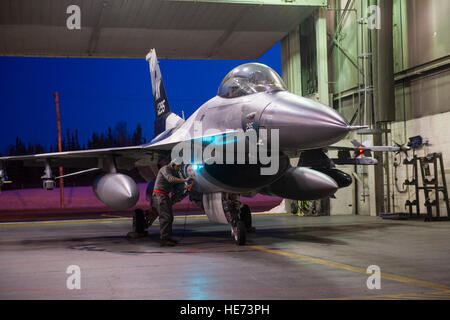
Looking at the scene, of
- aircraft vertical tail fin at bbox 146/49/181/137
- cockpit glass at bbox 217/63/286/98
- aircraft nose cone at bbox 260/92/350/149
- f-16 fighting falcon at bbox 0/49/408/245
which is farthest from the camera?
aircraft vertical tail fin at bbox 146/49/181/137

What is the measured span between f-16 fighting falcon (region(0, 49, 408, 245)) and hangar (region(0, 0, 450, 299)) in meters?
0.75

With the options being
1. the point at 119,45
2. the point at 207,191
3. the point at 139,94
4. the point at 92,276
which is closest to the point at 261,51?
the point at 119,45

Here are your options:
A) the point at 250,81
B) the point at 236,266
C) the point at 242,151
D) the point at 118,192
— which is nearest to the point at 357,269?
the point at 236,266

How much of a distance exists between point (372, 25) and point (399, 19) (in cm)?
98

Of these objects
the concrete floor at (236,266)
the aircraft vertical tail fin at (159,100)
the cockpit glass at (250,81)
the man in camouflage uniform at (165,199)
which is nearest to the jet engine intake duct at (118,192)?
the concrete floor at (236,266)

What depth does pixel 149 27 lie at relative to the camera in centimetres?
1814

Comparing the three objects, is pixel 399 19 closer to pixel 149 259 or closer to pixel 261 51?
pixel 261 51

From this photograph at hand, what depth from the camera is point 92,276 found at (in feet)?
19.8

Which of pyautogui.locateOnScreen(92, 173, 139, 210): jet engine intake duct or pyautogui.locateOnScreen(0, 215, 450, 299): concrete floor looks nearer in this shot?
pyautogui.locateOnScreen(0, 215, 450, 299): concrete floor

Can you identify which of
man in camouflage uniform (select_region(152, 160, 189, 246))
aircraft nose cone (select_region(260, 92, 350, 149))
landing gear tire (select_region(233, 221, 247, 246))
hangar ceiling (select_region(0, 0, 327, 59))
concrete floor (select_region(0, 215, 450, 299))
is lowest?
concrete floor (select_region(0, 215, 450, 299))

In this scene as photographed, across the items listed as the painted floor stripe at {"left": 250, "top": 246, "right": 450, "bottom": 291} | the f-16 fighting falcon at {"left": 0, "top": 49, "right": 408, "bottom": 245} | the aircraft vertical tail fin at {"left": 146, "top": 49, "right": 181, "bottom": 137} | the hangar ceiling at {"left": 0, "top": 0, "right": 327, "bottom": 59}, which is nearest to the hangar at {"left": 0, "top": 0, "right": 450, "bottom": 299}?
the hangar ceiling at {"left": 0, "top": 0, "right": 327, "bottom": 59}

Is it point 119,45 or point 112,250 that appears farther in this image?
point 119,45

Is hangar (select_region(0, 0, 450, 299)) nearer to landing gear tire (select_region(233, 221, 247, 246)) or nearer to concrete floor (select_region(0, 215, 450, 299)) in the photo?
concrete floor (select_region(0, 215, 450, 299))

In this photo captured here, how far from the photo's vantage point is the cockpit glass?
28.9 feet
